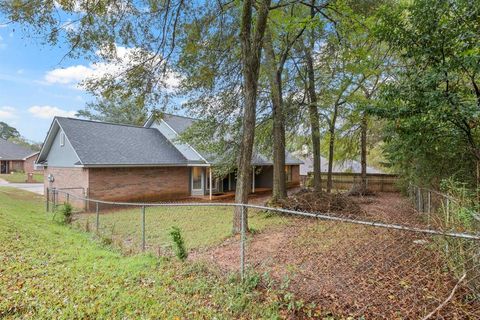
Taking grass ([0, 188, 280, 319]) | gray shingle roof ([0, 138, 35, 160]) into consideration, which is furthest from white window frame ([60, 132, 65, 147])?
gray shingle roof ([0, 138, 35, 160])

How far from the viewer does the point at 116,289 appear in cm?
437

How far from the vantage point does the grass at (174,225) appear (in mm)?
7578

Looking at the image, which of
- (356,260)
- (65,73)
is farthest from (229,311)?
(65,73)

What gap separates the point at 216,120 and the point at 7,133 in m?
68.1

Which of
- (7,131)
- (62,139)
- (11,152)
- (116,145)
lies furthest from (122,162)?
(7,131)

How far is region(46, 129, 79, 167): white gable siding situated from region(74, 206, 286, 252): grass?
373 centimetres

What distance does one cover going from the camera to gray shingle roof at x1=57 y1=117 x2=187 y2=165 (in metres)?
14.6

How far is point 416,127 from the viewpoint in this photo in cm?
629

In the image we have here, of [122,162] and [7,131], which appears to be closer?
[122,162]

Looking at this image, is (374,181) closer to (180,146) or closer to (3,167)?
(180,146)

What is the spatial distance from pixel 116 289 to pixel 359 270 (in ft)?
12.2

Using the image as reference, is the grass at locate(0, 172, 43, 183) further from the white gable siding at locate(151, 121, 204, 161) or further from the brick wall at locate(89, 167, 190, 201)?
the brick wall at locate(89, 167, 190, 201)

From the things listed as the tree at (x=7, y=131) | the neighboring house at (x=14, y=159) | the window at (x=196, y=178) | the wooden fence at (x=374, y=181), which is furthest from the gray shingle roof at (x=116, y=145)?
the tree at (x=7, y=131)

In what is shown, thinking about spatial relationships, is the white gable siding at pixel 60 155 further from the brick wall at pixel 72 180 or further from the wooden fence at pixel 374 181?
the wooden fence at pixel 374 181
